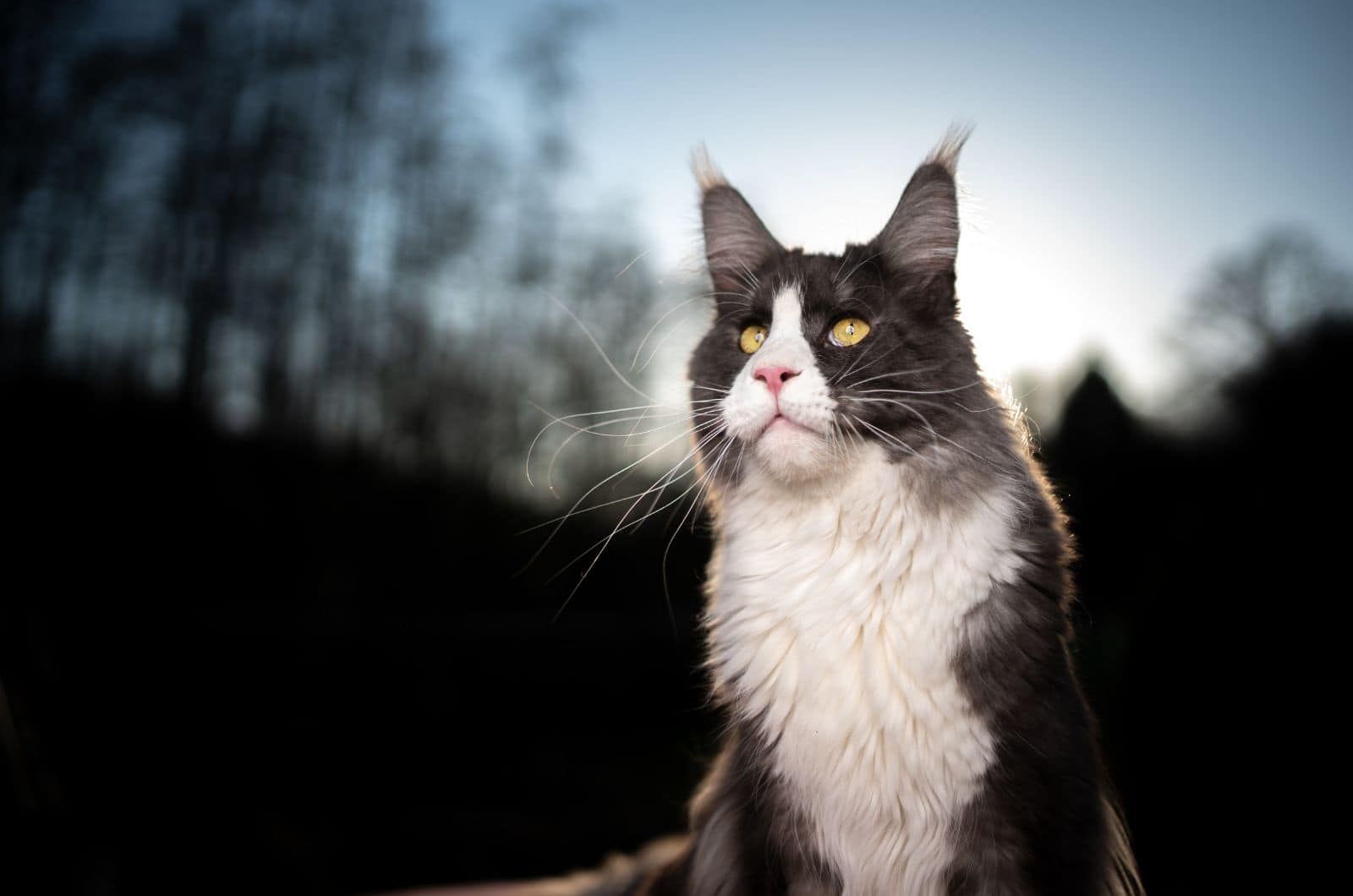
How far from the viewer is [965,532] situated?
1068mm

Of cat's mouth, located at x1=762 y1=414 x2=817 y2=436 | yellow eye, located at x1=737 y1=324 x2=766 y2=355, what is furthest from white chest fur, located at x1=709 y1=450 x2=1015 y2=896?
yellow eye, located at x1=737 y1=324 x2=766 y2=355

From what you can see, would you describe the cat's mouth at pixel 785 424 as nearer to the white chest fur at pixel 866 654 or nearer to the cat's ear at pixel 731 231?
the white chest fur at pixel 866 654

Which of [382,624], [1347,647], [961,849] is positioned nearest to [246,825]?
[382,624]

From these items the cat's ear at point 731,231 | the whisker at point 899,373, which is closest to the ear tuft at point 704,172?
the cat's ear at point 731,231

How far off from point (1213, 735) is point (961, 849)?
4.79ft

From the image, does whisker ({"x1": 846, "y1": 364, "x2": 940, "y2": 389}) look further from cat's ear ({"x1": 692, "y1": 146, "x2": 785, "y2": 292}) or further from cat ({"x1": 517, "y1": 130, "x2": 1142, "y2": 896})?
cat's ear ({"x1": 692, "y1": 146, "x2": 785, "y2": 292})

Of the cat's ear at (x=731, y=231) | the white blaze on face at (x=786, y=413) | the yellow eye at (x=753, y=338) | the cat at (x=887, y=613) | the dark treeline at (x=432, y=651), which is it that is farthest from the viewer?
the dark treeline at (x=432, y=651)

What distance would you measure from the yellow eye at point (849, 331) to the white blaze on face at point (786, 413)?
0.06 m

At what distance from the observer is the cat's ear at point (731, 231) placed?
1403 millimetres

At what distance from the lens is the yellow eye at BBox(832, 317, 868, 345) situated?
1178 mm

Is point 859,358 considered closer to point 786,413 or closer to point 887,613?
point 786,413

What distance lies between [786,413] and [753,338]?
0.86 feet

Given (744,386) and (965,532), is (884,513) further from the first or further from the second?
(744,386)

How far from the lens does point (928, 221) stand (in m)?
1.18
